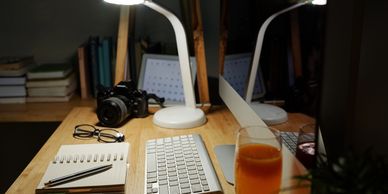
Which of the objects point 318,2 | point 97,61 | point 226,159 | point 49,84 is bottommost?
point 226,159

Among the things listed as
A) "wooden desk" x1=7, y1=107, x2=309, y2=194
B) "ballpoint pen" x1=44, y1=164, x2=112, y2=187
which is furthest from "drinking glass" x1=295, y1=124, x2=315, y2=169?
"ballpoint pen" x1=44, y1=164, x2=112, y2=187

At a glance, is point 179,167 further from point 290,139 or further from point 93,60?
point 93,60

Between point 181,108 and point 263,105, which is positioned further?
point 181,108

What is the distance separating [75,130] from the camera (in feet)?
4.47

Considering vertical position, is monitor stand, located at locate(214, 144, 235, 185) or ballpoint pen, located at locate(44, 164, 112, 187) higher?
ballpoint pen, located at locate(44, 164, 112, 187)

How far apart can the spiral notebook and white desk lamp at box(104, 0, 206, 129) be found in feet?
0.84

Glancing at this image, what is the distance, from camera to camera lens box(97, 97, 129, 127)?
138 cm

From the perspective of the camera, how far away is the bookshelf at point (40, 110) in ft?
5.31

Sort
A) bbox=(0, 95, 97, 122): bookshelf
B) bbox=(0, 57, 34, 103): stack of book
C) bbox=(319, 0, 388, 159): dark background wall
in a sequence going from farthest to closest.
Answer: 1. bbox=(0, 57, 34, 103): stack of book
2. bbox=(0, 95, 97, 122): bookshelf
3. bbox=(319, 0, 388, 159): dark background wall

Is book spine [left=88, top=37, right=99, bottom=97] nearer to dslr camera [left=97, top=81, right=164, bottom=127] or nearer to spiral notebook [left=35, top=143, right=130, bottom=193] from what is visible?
dslr camera [left=97, top=81, right=164, bottom=127]

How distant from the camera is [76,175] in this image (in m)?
0.94

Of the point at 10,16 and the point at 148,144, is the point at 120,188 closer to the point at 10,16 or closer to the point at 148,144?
the point at 148,144

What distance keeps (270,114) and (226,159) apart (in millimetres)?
215

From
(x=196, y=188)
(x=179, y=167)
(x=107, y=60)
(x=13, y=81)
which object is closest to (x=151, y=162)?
(x=179, y=167)
